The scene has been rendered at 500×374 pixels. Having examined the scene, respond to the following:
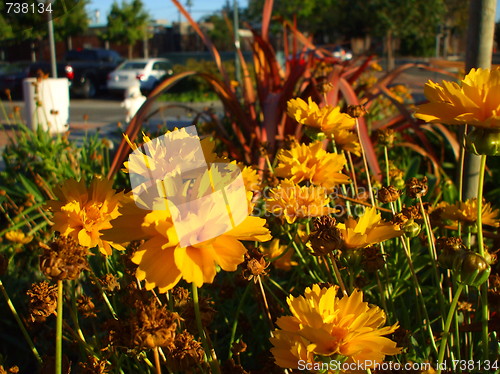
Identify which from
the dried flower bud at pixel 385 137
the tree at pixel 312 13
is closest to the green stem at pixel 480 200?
the dried flower bud at pixel 385 137

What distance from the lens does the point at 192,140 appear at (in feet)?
2.14

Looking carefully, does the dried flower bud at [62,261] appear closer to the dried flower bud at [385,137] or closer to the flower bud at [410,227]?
the flower bud at [410,227]

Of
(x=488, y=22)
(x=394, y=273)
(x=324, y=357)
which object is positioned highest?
(x=488, y=22)

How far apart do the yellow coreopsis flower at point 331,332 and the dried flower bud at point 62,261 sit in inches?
Answer: 10.5

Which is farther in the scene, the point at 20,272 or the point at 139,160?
the point at 20,272

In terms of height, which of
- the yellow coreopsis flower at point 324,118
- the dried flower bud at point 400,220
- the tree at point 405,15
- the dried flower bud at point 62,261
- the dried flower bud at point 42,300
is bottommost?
the dried flower bud at point 42,300

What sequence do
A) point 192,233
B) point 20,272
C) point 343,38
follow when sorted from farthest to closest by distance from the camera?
1. point 343,38
2. point 20,272
3. point 192,233

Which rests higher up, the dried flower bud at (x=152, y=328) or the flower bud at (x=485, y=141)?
the flower bud at (x=485, y=141)

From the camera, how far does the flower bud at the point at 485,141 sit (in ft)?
2.24

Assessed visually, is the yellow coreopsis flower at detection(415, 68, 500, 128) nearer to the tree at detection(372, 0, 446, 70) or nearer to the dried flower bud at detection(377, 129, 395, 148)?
the dried flower bud at detection(377, 129, 395, 148)

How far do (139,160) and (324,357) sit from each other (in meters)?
0.33

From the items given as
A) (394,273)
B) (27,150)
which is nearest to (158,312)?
(394,273)

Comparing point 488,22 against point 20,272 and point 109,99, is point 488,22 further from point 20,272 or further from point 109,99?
point 109,99

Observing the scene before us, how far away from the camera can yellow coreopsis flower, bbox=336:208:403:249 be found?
767 mm
